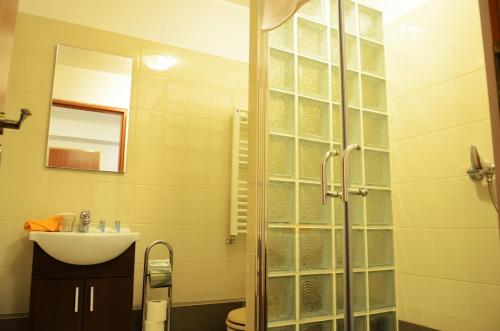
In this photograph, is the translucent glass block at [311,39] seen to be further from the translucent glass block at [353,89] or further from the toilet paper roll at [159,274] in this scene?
the toilet paper roll at [159,274]

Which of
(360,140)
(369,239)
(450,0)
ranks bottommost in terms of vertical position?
(369,239)

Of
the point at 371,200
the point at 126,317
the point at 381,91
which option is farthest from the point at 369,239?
the point at 126,317

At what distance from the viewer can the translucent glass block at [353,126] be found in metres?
1.63

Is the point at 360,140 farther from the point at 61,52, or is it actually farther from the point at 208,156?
the point at 61,52

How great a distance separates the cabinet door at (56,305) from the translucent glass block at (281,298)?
96 centimetres

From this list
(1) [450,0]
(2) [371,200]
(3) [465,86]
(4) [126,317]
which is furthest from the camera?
(4) [126,317]

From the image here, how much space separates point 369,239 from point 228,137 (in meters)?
1.36

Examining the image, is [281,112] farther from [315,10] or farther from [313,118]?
[315,10]

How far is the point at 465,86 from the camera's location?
1484mm

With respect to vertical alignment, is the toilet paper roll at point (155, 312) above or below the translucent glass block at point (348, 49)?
below

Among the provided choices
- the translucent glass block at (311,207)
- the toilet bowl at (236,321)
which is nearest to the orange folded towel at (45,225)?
the toilet bowl at (236,321)

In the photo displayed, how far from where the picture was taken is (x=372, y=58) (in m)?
1.85

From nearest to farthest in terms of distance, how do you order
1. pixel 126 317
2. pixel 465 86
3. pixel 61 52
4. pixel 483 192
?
pixel 483 192 < pixel 465 86 < pixel 126 317 < pixel 61 52

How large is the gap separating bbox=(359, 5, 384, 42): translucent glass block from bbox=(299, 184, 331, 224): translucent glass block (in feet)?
2.79
